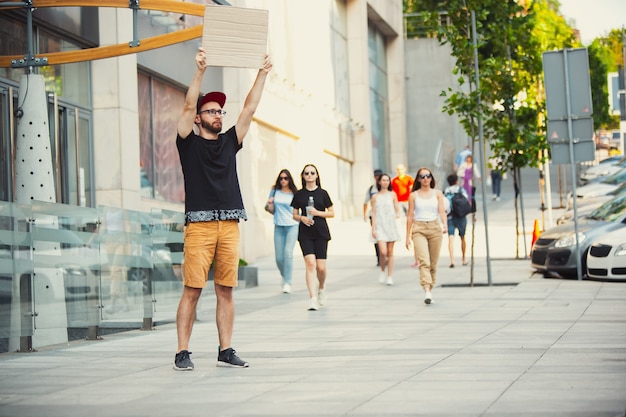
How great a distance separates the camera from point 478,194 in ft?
155

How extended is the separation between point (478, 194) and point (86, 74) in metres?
30.1

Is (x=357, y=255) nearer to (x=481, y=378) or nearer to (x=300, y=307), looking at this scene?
(x=300, y=307)

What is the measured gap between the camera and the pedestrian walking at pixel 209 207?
348 inches

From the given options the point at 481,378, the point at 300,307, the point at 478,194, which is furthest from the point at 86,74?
the point at 478,194

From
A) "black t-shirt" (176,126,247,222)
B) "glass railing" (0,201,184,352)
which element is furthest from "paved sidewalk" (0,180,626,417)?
"black t-shirt" (176,126,247,222)

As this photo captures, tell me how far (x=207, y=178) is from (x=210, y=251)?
1.84 feet

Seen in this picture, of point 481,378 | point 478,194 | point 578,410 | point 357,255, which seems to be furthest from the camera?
point 478,194

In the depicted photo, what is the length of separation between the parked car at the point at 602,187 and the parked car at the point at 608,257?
14.5 meters

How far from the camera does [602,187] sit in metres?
36.2

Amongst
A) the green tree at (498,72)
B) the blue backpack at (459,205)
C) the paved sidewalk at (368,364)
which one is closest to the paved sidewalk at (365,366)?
the paved sidewalk at (368,364)

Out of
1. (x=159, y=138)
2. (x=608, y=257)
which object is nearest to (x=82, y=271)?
(x=608, y=257)

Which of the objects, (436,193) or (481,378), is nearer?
(481,378)

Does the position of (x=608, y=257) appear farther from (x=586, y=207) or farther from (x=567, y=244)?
(x=586, y=207)

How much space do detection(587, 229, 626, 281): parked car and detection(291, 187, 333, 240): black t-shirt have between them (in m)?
5.08
